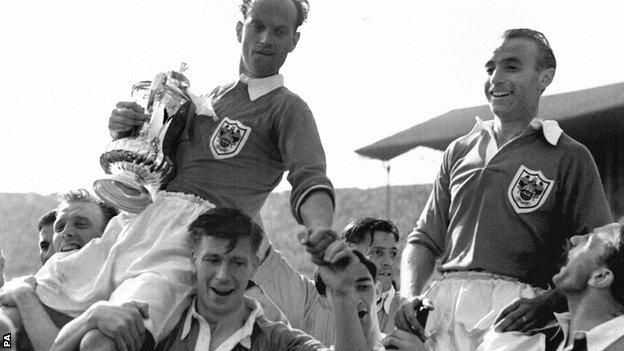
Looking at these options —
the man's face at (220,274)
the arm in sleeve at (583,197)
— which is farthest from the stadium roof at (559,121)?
the man's face at (220,274)

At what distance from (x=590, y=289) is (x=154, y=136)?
1458 millimetres

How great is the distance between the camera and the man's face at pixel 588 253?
3.60m

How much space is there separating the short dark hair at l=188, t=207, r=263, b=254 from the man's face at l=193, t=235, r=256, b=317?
0.02 metres

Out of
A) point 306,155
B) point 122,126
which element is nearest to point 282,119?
point 306,155

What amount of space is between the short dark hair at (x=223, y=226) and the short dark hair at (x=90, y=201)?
1145 mm

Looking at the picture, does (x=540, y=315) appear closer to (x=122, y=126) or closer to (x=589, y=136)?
(x=122, y=126)

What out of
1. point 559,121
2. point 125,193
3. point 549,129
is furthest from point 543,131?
point 559,121

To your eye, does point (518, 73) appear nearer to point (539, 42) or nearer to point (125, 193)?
point (539, 42)

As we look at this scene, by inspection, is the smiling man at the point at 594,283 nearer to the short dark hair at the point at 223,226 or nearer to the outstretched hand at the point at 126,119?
the short dark hair at the point at 223,226

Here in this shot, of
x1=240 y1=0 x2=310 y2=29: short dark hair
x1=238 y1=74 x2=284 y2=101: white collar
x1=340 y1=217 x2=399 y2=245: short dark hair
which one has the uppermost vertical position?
x1=240 y1=0 x2=310 y2=29: short dark hair

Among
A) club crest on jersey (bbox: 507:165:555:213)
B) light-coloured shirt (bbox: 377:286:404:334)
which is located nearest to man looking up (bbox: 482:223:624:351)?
club crest on jersey (bbox: 507:165:555:213)

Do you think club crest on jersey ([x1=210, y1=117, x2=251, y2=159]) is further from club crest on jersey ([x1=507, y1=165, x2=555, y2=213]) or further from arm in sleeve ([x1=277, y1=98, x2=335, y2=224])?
club crest on jersey ([x1=507, y1=165, x2=555, y2=213])

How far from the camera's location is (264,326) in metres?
3.86

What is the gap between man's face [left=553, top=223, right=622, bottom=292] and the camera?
→ 3600 millimetres
